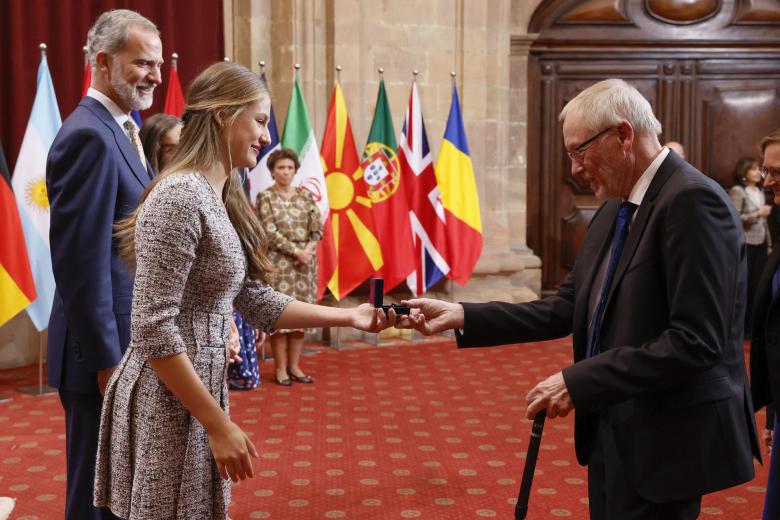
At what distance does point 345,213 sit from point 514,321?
202 inches

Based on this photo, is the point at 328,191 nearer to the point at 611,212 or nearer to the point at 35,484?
the point at 35,484

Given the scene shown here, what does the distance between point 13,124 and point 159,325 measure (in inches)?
219

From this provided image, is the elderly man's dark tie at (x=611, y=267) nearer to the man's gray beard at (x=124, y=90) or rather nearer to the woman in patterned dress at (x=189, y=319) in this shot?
the woman in patterned dress at (x=189, y=319)

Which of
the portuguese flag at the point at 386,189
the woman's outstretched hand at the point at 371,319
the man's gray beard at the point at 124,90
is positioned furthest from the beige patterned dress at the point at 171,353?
the portuguese flag at the point at 386,189

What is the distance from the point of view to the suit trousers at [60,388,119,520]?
105 inches

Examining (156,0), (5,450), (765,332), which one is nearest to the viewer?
(765,332)

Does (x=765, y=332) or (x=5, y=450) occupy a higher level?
(x=765, y=332)

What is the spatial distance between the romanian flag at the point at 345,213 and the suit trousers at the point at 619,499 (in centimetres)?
538

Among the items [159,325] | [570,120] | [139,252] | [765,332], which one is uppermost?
[570,120]

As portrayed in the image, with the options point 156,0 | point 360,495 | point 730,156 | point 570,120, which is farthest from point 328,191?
point 570,120

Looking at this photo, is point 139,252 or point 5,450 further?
point 5,450

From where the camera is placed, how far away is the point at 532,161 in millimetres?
9805

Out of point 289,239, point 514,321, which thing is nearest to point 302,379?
point 289,239

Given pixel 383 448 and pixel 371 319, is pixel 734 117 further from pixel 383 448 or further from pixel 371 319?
pixel 371 319
